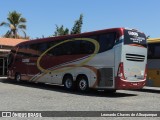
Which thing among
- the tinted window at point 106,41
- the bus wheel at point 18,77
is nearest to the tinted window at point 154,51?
the tinted window at point 106,41

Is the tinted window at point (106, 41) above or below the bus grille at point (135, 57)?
above

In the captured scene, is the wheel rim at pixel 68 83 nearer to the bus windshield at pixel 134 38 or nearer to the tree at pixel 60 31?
the bus windshield at pixel 134 38

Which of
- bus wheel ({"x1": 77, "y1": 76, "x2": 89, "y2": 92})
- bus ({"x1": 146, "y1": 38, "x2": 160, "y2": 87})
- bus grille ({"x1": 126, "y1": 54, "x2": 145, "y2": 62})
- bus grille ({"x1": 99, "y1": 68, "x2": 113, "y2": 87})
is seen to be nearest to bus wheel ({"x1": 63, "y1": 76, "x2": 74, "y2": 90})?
bus wheel ({"x1": 77, "y1": 76, "x2": 89, "y2": 92})

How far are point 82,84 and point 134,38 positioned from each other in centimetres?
387

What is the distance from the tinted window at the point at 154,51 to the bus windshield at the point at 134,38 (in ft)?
4.65

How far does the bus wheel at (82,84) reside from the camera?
777 inches

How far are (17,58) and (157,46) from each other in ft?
37.2

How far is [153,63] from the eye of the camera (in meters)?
20.6

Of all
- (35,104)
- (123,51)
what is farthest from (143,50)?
(35,104)

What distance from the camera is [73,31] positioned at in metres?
52.5

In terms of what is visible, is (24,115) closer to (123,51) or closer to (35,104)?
(35,104)

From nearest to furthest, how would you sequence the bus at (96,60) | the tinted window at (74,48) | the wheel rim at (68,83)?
the bus at (96,60) < the tinted window at (74,48) < the wheel rim at (68,83)

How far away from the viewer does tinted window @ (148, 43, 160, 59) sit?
20.3 metres

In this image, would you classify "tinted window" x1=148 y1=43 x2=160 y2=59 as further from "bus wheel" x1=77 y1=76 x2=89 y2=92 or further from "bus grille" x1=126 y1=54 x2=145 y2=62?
"bus wheel" x1=77 y1=76 x2=89 y2=92
